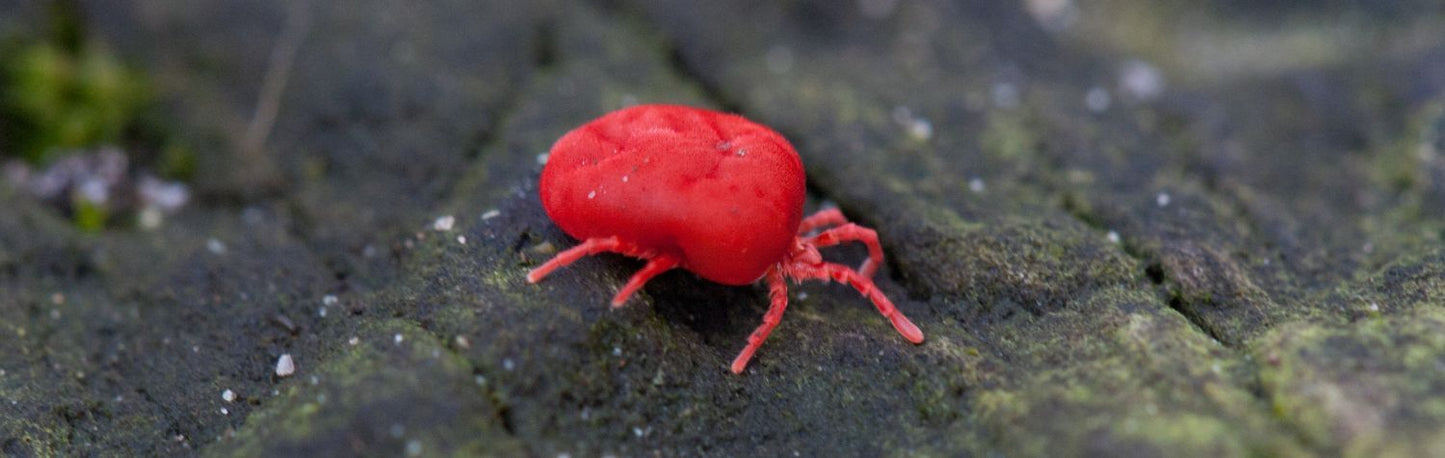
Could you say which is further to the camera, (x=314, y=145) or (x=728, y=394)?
(x=314, y=145)

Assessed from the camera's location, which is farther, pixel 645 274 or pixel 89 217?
pixel 89 217

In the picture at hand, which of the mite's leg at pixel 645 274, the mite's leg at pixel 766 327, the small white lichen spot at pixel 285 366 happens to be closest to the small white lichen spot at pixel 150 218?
the small white lichen spot at pixel 285 366

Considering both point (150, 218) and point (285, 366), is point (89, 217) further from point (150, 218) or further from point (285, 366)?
point (285, 366)

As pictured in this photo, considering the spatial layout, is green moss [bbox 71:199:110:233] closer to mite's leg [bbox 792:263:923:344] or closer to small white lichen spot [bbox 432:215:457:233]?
small white lichen spot [bbox 432:215:457:233]

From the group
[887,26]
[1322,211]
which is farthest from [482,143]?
[1322,211]

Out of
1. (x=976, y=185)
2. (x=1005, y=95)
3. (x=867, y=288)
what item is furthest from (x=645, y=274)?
(x=1005, y=95)

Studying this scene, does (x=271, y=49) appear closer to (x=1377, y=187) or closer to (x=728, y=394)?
(x=728, y=394)
